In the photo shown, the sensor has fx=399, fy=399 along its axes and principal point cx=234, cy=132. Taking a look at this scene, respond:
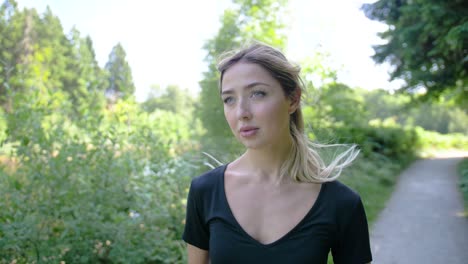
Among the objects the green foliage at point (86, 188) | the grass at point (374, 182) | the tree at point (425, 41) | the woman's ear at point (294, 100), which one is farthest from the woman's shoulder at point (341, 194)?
the tree at point (425, 41)

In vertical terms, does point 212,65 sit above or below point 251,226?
above

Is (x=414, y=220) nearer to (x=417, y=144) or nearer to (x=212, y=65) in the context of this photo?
(x=212, y=65)

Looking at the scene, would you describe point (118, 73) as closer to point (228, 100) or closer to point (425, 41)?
point (228, 100)

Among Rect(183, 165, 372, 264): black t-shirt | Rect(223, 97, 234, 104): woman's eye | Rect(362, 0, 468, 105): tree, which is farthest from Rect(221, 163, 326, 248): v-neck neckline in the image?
Rect(362, 0, 468, 105): tree

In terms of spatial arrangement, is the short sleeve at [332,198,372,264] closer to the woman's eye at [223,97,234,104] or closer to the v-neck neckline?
the v-neck neckline

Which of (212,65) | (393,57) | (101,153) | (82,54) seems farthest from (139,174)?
(393,57)

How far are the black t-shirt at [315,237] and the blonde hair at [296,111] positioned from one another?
0.08 metres

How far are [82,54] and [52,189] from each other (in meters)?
1.37

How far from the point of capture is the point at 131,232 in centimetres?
299

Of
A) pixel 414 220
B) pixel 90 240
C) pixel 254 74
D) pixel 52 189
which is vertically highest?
pixel 254 74

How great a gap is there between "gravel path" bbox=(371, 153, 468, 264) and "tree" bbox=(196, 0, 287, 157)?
225 cm

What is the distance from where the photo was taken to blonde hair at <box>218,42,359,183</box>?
132 cm

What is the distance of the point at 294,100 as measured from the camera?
140cm

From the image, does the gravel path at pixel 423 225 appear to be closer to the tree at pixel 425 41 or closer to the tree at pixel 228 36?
the tree at pixel 425 41
